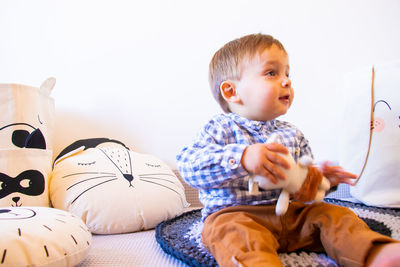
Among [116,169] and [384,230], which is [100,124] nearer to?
[116,169]

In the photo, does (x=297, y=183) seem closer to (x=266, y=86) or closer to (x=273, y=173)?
(x=273, y=173)

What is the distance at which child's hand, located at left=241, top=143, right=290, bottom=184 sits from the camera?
53 centimetres

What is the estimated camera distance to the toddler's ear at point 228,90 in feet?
2.51

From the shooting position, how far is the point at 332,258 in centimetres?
59

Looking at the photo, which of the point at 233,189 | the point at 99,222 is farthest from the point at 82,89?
the point at 233,189

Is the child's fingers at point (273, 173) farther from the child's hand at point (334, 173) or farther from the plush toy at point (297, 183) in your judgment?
the child's hand at point (334, 173)

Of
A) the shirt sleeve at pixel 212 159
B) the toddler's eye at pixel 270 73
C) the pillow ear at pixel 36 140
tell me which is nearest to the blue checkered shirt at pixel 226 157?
the shirt sleeve at pixel 212 159

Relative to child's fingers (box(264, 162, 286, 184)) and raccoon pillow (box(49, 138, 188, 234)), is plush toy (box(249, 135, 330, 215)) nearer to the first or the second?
child's fingers (box(264, 162, 286, 184))

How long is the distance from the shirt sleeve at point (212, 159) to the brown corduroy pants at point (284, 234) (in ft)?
0.27

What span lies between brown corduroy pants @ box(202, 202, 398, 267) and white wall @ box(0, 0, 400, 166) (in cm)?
69

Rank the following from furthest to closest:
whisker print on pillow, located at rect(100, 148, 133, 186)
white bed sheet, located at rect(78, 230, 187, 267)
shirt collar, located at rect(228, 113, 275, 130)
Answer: whisker print on pillow, located at rect(100, 148, 133, 186) → shirt collar, located at rect(228, 113, 275, 130) → white bed sheet, located at rect(78, 230, 187, 267)

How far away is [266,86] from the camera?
2.30 ft

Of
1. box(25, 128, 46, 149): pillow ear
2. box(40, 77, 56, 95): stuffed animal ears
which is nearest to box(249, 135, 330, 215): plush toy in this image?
box(25, 128, 46, 149): pillow ear

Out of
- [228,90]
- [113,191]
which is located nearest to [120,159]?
[113,191]
